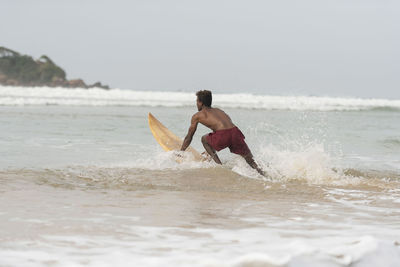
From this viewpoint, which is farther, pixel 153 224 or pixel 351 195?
pixel 351 195

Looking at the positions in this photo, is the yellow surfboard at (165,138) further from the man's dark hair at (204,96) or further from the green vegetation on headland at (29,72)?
the green vegetation on headland at (29,72)

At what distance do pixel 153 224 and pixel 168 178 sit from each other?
255cm

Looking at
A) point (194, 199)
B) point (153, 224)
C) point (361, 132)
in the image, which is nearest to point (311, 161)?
point (194, 199)

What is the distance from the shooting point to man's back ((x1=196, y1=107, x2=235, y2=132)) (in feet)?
23.1

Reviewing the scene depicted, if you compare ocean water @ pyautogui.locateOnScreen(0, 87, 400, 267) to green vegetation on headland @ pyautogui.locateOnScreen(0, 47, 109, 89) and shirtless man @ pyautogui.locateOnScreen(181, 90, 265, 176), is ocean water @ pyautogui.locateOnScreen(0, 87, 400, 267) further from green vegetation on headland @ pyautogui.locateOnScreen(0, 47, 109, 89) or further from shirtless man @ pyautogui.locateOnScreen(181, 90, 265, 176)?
green vegetation on headland @ pyautogui.locateOnScreen(0, 47, 109, 89)

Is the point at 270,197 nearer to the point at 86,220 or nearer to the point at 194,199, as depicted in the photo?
the point at 194,199

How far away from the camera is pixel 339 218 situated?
4250 mm

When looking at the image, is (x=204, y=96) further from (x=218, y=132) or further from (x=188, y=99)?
(x=188, y=99)

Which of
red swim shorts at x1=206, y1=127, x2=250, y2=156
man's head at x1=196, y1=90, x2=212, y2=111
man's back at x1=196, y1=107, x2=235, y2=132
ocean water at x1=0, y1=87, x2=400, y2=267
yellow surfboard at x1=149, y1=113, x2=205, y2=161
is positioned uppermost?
man's head at x1=196, y1=90, x2=212, y2=111

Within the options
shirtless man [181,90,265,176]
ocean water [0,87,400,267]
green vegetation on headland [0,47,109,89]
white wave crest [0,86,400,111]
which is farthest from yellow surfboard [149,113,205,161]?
Answer: green vegetation on headland [0,47,109,89]

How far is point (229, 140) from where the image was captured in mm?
7027

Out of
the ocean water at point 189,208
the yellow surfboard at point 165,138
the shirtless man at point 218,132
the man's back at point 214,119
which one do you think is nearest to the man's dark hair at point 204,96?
the shirtless man at point 218,132

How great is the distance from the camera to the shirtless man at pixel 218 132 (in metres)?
7.03

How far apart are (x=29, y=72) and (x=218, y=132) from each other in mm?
43141
